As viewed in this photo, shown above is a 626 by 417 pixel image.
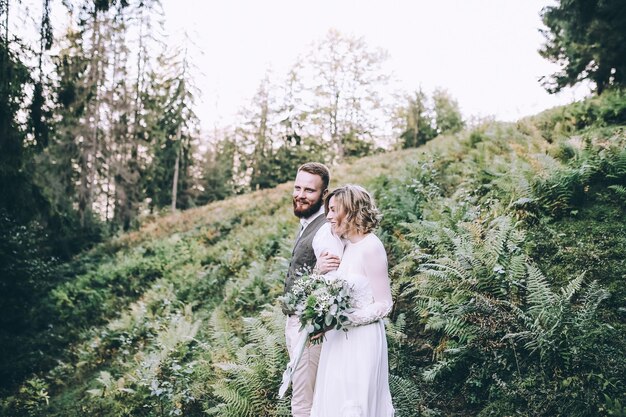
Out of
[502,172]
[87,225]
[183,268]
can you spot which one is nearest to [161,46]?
[87,225]

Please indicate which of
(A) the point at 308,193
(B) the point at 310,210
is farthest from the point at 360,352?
(A) the point at 308,193

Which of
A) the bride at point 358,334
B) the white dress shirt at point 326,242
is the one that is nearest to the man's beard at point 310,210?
the white dress shirt at point 326,242

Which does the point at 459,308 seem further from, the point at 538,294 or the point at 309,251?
the point at 309,251

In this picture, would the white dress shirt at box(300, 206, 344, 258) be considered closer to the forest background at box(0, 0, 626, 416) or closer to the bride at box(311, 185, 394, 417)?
the bride at box(311, 185, 394, 417)

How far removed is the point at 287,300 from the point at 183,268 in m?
11.0

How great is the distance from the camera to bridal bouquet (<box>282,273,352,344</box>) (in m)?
3.28

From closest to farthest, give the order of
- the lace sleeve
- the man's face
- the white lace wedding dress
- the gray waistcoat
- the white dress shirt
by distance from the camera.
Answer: the white lace wedding dress → the lace sleeve → the white dress shirt → the gray waistcoat → the man's face

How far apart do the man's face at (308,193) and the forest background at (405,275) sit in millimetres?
2130

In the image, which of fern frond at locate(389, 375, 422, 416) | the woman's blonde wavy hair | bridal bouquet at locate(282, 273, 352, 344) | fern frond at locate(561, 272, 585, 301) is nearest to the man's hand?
bridal bouquet at locate(282, 273, 352, 344)

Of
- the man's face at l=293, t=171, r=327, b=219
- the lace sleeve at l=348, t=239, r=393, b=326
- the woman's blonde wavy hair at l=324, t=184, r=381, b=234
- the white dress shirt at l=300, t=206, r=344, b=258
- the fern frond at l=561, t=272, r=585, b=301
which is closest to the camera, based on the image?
the lace sleeve at l=348, t=239, r=393, b=326

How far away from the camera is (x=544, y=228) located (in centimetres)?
615

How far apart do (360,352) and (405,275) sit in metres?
3.48

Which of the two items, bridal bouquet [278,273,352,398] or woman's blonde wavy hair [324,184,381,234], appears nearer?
bridal bouquet [278,273,352,398]

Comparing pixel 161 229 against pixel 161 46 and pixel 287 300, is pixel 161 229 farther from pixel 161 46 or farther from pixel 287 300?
pixel 287 300
